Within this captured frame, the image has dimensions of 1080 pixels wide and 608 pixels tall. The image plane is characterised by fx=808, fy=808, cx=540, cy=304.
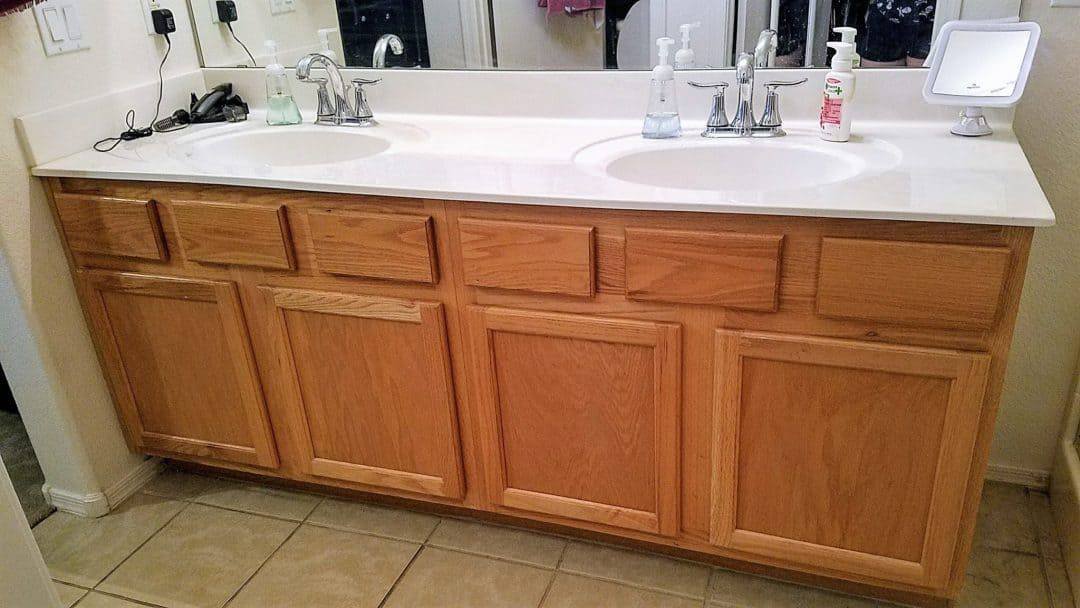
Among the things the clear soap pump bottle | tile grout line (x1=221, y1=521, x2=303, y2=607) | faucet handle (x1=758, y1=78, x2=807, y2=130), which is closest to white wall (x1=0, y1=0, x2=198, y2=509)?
tile grout line (x1=221, y1=521, x2=303, y2=607)

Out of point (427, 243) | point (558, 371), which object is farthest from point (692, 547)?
point (427, 243)

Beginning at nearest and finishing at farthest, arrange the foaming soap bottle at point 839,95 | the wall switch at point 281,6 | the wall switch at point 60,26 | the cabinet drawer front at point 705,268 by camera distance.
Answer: the cabinet drawer front at point 705,268 < the foaming soap bottle at point 839,95 < the wall switch at point 60,26 < the wall switch at point 281,6

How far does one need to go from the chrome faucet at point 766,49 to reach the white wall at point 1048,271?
1.46ft

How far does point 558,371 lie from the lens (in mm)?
1503

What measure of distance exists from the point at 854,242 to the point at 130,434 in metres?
1.71

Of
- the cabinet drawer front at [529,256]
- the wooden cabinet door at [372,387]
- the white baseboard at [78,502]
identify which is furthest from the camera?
the white baseboard at [78,502]

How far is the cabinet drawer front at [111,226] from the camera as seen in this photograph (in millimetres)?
1678

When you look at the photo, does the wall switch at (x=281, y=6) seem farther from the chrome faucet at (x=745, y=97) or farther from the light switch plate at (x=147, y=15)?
the chrome faucet at (x=745, y=97)

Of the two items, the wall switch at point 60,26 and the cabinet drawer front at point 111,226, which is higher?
the wall switch at point 60,26

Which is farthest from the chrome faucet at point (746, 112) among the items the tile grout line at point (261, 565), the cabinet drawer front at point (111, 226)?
the tile grout line at point (261, 565)

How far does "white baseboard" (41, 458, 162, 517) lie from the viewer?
1931 millimetres

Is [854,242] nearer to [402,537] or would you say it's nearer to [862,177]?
[862,177]

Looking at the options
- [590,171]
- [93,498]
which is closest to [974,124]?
[590,171]

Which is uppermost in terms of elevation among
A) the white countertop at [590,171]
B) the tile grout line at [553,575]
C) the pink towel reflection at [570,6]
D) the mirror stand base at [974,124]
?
the pink towel reflection at [570,6]
